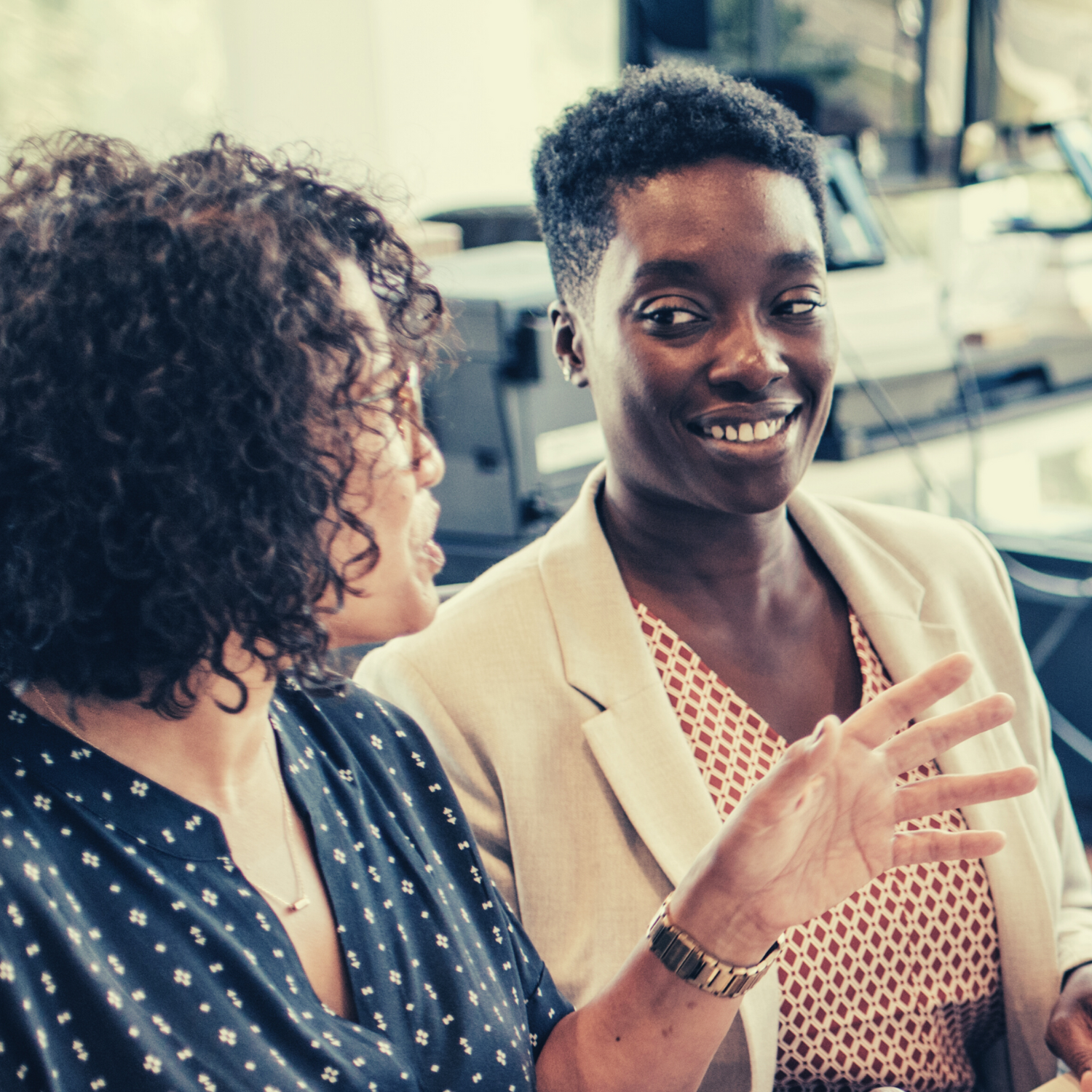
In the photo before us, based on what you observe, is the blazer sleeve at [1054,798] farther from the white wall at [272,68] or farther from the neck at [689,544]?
the white wall at [272,68]

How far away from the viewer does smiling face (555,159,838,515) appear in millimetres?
1063

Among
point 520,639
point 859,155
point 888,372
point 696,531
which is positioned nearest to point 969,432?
point 888,372

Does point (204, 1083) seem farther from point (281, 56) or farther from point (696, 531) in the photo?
point (281, 56)

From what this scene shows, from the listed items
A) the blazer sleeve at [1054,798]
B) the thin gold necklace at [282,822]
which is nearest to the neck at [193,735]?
the thin gold necklace at [282,822]

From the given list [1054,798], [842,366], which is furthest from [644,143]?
[842,366]

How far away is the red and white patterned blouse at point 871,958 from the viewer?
1.07m

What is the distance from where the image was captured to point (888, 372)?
218cm

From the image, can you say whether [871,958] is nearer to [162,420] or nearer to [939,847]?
[939,847]

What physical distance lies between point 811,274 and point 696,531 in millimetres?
270

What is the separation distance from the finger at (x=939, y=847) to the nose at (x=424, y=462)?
475 mm

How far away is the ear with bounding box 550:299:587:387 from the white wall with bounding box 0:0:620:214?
7.83ft

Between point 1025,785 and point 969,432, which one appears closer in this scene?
point 1025,785

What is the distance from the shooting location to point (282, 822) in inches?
36.4

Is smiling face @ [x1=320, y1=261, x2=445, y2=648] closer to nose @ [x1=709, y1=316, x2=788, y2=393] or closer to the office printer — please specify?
nose @ [x1=709, y1=316, x2=788, y2=393]
